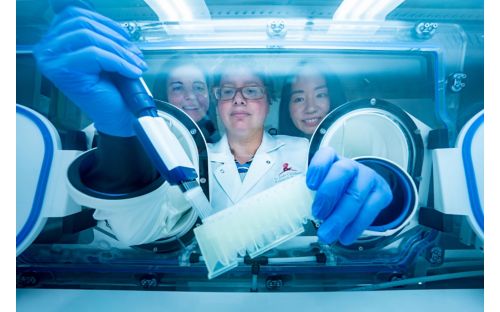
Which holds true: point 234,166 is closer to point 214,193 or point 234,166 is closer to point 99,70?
point 214,193

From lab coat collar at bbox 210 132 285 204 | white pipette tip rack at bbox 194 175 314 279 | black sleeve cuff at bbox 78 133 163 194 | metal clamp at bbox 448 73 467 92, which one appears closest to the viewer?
white pipette tip rack at bbox 194 175 314 279

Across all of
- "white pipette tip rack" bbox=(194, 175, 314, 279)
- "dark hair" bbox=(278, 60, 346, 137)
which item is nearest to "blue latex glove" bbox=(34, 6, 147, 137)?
"white pipette tip rack" bbox=(194, 175, 314, 279)

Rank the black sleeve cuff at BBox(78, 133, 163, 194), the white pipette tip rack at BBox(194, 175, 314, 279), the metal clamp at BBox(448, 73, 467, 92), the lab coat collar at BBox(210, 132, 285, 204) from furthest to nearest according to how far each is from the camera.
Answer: the metal clamp at BBox(448, 73, 467, 92), the lab coat collar at BBox(210, 132, 285, 204), the black sleeve cuff at BBox(78, 133, 163, 194), the white pipette tip rack at BBox(194, 175, 314, 279)

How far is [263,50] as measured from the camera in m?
1.03

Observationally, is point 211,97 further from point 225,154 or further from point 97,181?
point 97,181

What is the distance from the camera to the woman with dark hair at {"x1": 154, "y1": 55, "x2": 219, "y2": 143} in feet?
3.40

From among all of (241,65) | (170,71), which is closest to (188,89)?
(170,71)

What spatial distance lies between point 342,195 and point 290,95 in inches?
17.6

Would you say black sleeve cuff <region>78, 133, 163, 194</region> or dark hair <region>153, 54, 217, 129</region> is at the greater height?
dark hair <region>153, 54, 217, 129</region>

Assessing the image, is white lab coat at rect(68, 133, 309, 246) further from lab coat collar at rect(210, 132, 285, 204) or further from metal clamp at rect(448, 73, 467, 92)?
metal clamp at rect(448, 73, 467, 92)

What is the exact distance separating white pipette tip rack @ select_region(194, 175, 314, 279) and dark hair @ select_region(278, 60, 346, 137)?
267mm

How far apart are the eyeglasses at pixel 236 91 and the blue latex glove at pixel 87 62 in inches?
11.8

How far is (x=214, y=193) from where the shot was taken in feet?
3.30
